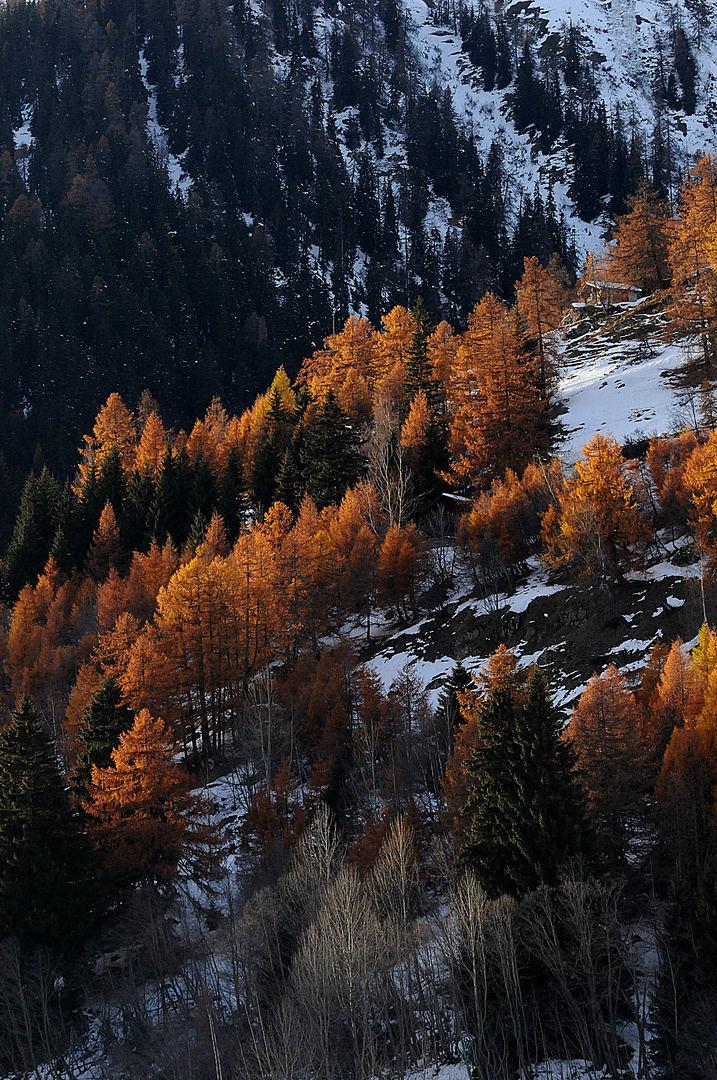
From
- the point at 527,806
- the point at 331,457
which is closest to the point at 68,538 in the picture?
the point at 331,457

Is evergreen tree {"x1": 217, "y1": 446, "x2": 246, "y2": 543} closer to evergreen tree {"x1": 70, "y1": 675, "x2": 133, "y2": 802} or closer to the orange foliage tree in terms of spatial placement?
evergreen tree {"x1": 70, "y1": 675, "x2": 133, "y2": 802}

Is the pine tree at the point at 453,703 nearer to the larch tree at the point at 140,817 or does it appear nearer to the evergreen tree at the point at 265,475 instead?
the larch tree at the point at 140,817

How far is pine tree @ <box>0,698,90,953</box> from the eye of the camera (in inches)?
1209

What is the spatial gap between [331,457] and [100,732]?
A: 114 ft

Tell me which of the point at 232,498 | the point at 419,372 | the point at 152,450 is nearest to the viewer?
the point at 419,372

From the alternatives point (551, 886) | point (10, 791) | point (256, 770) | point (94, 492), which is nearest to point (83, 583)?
point (94, 492)

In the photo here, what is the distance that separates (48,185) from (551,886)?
210m

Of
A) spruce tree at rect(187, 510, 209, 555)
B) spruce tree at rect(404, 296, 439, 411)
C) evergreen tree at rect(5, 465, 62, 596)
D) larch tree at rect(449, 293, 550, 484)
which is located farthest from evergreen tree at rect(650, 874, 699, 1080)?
evergreen tree at rect(5, 465, 62, 596)

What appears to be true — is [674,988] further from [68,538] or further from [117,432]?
[117,432]

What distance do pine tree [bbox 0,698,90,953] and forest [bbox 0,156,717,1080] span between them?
0.11 m

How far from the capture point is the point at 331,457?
67188mm

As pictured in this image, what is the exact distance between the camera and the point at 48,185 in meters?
194

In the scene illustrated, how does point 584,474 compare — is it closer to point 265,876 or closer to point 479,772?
point 479,772

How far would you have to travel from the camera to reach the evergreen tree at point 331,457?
6606cm
